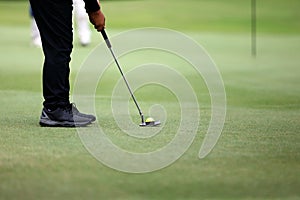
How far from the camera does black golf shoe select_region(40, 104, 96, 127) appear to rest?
20.4 feet

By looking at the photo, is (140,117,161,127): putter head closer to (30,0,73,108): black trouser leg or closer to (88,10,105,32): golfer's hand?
(30,0,73,108): black trouser leg

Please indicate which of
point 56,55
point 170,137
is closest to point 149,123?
point 170,137

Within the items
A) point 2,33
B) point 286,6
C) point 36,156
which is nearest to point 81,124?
point 36,156

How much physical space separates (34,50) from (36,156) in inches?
366

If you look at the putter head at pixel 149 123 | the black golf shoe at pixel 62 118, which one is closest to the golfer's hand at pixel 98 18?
the black golf shoe at pixel 62 118

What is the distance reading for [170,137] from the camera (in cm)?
577

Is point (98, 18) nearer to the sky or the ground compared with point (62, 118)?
nearer to the sky

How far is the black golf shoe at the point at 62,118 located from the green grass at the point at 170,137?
10cm

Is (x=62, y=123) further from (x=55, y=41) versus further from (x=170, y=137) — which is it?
(x=170, y=137)

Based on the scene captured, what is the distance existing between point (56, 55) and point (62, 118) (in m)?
0.46

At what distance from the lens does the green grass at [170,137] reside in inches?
167

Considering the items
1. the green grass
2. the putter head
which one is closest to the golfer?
the green grass

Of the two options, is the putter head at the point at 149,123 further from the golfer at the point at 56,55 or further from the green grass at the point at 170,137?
the golfer at the point at 56,55

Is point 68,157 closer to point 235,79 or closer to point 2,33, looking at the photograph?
point 235,79
